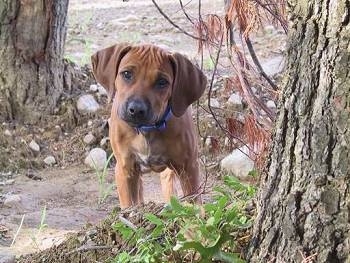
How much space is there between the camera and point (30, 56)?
17.9 feet

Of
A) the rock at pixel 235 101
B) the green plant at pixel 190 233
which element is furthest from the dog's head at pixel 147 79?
the rock at pixel 235 101

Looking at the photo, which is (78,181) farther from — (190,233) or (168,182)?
(190,233)

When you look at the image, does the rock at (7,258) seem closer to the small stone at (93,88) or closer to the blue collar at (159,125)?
the blue collar at (159,125)

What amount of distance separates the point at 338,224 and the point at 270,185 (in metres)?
0.25

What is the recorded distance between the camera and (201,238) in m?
2.12

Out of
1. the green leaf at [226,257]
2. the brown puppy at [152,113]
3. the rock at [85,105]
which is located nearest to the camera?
the green leaf at [226,257]

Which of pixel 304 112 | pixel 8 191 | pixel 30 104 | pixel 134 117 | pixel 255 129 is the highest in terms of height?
pixel 304 112

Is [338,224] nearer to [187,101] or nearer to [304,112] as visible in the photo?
[304,112]

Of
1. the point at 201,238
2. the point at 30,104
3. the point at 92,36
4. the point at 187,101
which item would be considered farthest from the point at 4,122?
the point at 201,238

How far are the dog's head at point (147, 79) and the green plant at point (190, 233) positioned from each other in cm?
141

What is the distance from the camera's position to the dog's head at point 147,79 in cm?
375

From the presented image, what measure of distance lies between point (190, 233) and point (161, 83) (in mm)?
1828

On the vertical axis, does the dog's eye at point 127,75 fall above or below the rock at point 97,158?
above

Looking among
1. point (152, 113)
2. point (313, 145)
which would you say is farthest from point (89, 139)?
point (313, 145)
